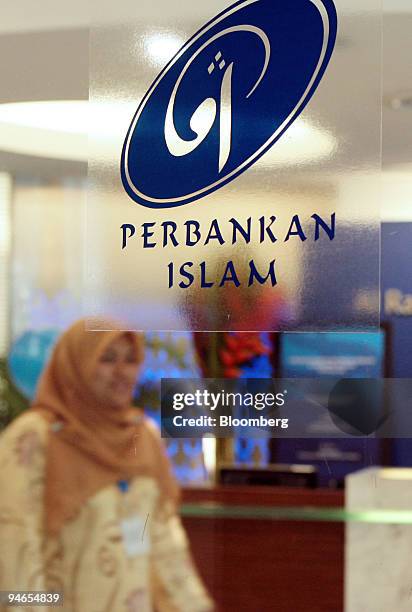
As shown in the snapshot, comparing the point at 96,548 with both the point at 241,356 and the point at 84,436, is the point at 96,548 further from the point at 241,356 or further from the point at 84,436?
the point at 241,356

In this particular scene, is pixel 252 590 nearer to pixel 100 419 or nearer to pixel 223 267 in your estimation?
pixel 100 419

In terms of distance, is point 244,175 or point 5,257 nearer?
point 244,175

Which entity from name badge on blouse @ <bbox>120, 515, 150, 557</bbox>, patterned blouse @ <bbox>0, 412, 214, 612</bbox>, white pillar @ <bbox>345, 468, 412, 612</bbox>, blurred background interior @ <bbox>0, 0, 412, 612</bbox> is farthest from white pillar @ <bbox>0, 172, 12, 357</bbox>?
white pillar @ <bbox>345, 468, 412, 612</bbox>

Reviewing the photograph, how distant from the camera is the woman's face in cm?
183

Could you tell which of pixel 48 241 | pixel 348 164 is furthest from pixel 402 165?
pixel 48 241

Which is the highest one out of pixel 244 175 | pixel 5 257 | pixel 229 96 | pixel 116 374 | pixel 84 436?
pixel 229 96

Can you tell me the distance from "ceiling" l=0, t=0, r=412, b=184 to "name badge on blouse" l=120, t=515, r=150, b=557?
1.97ft

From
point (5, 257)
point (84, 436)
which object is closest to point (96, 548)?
point (84, 436)

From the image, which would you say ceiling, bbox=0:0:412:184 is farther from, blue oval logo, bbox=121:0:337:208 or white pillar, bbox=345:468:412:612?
white pillar, bbox=345:468:412:612

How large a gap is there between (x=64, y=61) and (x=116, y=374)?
544 millimetres

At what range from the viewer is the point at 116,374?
6.03 ft

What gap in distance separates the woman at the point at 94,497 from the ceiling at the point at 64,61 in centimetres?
35

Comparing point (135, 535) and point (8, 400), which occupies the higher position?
point (8, 400)

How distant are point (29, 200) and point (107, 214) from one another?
155 millimetres
